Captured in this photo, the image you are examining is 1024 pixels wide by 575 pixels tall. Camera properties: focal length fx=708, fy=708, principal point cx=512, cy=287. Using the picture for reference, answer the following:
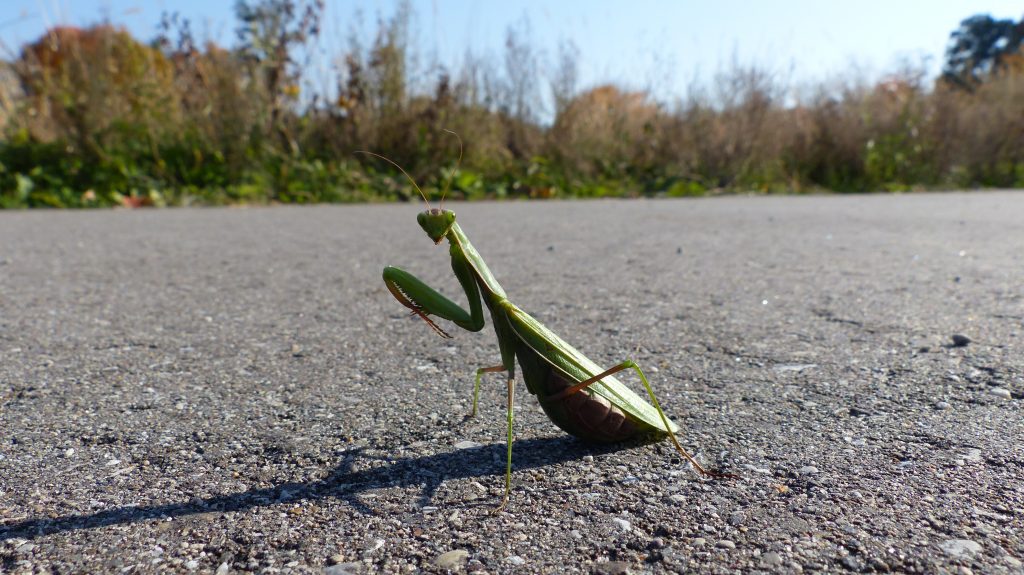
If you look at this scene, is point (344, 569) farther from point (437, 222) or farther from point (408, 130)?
point (408, 130)

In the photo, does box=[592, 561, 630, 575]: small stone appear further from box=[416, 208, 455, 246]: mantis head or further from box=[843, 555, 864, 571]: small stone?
box=[416, 208, 455, 246]: mantis head

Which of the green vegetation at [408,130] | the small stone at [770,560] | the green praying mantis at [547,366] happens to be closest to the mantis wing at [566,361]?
the green praying mantis at [547,366]

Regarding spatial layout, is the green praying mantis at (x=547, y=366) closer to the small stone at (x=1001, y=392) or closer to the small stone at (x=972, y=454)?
the small stone at (x=972, y=454)

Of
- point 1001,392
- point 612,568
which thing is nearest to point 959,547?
point 612,568

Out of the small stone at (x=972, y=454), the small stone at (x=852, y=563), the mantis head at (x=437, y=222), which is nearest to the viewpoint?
the small stone at (x=852, y=563)

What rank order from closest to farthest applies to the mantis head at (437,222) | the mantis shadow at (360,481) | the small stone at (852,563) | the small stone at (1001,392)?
the small stone at (852,563)
the mantis shadow at (360,481)
the mantis head at (437,222)
the small stone at (1001,392)

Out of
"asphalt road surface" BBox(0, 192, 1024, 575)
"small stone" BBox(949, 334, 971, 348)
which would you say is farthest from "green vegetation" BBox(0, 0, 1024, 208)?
"small stone" BBox(949, 334, 971, 348)
